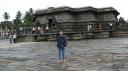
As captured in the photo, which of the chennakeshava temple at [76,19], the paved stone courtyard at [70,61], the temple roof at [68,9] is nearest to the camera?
the paved stone courtyard at [70,61]

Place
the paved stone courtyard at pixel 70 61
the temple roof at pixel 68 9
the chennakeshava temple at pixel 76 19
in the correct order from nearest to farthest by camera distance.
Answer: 1. the paved stone courtyard at pixel 70 61
2. the chennakeshava temple at pixel 76 19
3. the temple roof at pixel 68 9

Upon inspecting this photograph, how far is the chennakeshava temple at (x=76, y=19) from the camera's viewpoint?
44.3 meters

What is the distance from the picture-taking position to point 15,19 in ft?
400

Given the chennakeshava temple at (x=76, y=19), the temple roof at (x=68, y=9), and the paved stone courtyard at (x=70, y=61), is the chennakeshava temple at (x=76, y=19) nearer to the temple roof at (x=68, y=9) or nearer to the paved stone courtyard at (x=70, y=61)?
the temple roof at (x=68, y=9)

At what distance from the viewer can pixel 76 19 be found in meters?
47.1

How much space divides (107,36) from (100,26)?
276cm

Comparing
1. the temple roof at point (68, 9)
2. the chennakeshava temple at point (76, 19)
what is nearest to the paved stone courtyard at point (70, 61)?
the chennakeshava temple at point (76, 19)

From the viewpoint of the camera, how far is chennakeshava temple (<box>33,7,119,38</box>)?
44.3 m

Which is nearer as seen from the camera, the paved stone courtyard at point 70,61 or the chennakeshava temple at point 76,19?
the paved stone courtyard at point 70,61

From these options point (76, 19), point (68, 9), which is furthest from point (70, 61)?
point (76, 19)

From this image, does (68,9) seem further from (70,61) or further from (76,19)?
(70,61)

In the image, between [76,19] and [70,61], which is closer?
[70,61]

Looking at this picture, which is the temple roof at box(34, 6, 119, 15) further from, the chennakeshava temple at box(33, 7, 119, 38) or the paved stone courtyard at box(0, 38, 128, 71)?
the paved stone courtyard at box(0, 38, 128, 71)

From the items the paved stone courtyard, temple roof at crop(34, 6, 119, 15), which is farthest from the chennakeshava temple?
the paved stone courtyard
